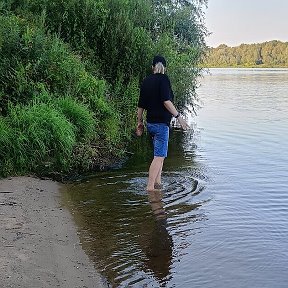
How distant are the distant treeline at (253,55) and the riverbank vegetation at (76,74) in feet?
366

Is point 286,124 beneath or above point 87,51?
beneath

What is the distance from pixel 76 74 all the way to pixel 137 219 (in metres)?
5.20

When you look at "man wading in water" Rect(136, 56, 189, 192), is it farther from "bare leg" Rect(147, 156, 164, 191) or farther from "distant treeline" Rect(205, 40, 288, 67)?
"distant treeline" Rect(205, 40, 288, 67)

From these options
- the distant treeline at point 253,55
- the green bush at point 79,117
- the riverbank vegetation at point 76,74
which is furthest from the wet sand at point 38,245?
the distant treeline at point 253,55

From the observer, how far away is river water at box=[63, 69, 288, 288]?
5.35 metres

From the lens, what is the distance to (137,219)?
705 cm

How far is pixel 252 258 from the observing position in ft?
18.9

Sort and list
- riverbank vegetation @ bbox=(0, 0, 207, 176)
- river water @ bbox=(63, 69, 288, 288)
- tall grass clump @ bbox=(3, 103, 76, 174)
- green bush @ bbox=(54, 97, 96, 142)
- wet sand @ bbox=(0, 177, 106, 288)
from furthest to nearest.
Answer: green bush @ bbox=(54, 97, 96, 142) → riverbank vegetation @ bbox=(0, 0, 207, 176) → tall grass clump @ bbox=(3, 103, 76, 174) → river water @ bbox=(63, 69, 288, 288) → wet sand @ bbox=(0, 177, 106, 288)

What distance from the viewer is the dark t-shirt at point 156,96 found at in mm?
7945

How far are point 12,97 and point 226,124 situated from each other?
11149 mm

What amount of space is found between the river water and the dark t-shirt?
1.24 m

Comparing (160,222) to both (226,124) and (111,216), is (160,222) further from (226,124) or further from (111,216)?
(226,124)

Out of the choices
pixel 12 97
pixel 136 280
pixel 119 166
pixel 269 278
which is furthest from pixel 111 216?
pixel 12 97

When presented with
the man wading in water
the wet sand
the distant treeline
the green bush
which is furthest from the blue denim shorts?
the distant treeline
